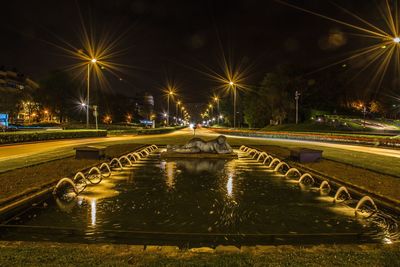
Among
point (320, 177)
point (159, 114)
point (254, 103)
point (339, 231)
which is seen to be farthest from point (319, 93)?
point (159, 114)

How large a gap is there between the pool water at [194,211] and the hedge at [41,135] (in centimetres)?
1885

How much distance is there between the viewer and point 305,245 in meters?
6.14

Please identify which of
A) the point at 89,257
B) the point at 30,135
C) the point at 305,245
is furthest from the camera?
the point at 30,135

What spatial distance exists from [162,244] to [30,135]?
28483 mm

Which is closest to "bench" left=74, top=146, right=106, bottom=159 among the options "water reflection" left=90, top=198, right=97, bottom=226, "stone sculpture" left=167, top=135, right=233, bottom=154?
"stone sculpture" left=167, top=135, right=233, bottom=154

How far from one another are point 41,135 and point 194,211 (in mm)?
28077

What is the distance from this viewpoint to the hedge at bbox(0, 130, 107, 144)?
28.0 meters

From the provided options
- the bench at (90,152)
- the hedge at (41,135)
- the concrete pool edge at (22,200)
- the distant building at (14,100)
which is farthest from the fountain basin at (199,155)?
the distant building at (14,100)

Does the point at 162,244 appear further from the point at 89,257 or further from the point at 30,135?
the point at 30,135

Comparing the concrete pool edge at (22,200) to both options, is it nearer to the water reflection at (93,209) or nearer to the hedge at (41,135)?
the water reflection at (93,209)

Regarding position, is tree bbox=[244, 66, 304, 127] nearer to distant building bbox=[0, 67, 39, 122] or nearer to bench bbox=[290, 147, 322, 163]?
distant building bbox=[0, 67, 39, 122]

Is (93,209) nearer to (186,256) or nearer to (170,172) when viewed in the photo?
(186,256)

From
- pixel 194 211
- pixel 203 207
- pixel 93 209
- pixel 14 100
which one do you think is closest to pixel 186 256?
pixel 194 211

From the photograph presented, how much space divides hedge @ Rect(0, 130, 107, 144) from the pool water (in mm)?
18846
